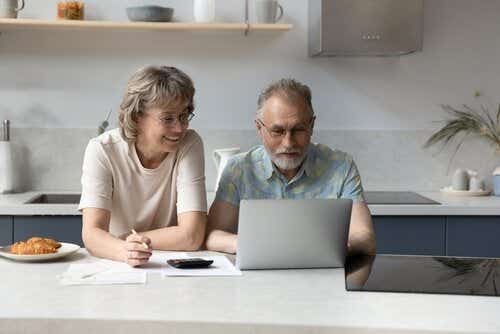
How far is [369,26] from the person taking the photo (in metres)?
3.88

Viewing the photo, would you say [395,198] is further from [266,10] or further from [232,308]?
[232,308]

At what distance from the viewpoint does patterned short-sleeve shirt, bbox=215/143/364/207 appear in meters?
2.78

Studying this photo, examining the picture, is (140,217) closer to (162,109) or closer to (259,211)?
(162,109)

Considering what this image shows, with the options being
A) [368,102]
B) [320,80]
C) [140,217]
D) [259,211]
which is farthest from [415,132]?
[259,211]

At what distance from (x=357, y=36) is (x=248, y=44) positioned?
68 centimetres

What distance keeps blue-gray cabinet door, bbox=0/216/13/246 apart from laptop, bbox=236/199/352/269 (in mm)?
1790

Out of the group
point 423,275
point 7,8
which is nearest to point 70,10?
point 7,8

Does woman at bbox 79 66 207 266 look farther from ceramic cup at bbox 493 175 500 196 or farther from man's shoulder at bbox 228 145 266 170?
ceramic cup at bbox 493 175 500 196

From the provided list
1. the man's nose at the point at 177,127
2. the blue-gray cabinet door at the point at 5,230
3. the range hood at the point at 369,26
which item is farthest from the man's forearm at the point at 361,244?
the blue-gray cabinet door at the point at 5,230

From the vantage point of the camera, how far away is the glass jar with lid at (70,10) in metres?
4.05

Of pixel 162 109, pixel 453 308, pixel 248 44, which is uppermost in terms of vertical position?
pixel 248 44

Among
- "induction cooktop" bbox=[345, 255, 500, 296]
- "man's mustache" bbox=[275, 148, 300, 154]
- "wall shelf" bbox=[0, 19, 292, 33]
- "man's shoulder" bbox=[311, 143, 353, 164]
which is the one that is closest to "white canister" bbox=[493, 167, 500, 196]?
"wall shelf" bbox=[0, 19, 292, 33]

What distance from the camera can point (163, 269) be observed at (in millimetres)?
2250

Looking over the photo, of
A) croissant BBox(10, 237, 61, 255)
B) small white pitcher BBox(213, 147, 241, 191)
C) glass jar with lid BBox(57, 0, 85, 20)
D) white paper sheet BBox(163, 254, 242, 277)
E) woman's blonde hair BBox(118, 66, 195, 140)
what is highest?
glass jar with lid BBox(57, 0, 85, 20)
